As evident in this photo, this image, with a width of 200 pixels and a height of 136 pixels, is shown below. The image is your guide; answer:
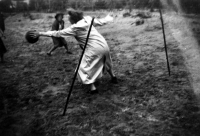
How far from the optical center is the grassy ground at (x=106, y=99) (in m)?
3.03

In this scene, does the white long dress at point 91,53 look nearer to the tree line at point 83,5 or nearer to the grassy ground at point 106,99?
the grassy ground at point 106,99

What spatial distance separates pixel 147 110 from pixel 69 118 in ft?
4.52

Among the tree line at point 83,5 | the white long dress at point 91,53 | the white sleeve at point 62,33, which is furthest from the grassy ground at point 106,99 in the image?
the tree line at point 83,5

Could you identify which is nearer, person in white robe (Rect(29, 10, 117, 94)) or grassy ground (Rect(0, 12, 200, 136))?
grassy ground (Rect(0, 12, 200, 136))

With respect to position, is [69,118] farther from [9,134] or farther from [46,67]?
[46,67]

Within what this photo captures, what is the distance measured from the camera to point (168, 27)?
8836 mm

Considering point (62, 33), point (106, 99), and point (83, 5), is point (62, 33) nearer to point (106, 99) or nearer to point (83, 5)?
point (106, 99)

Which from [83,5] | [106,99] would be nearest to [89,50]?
[106,99]

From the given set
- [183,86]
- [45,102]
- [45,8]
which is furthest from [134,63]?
[45,8]

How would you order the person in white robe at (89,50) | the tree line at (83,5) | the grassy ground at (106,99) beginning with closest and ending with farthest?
the grassy ground at (106,99) < the person in white robe at (89,50) < the tree line at (83,5)

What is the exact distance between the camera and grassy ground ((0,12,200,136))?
3025mm

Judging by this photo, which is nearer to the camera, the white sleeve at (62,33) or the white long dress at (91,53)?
the white sleeve at (62,33)

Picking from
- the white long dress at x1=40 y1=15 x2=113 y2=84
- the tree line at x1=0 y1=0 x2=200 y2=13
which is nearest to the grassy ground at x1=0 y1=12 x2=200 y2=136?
the white long dress at x1=40 y1=15 x2=113 y2=84

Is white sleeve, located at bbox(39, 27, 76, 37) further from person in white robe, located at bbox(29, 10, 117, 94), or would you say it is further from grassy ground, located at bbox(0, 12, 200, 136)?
grassy ground, located at bbox(0, 12, 200, 136)
